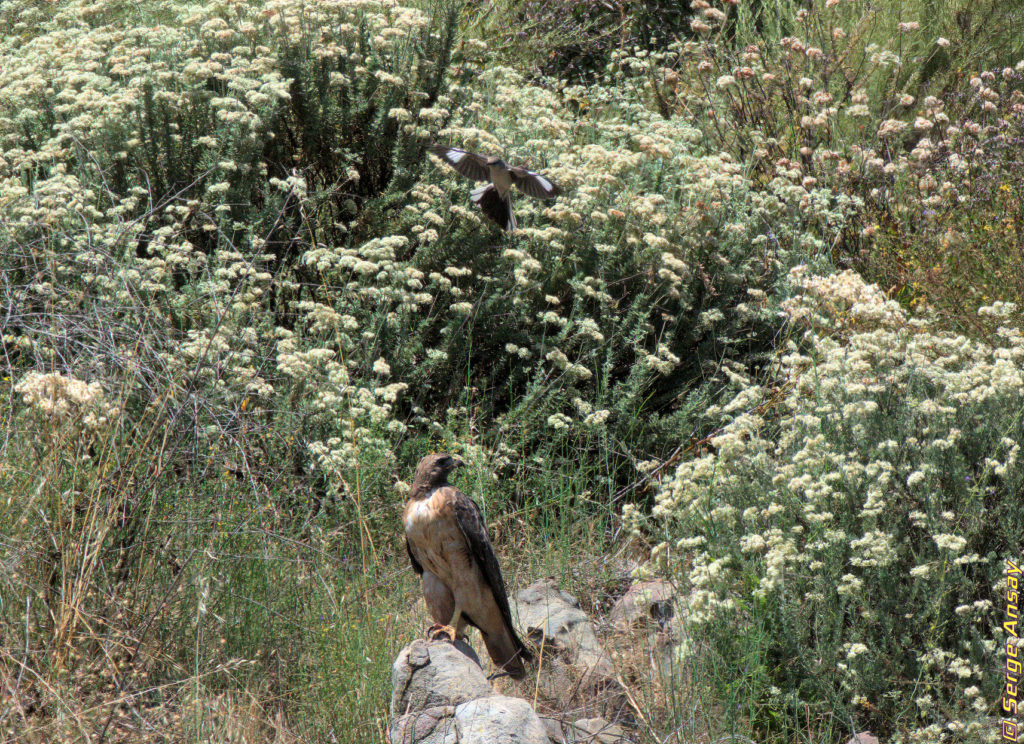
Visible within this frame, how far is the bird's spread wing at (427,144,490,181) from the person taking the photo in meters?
5.15

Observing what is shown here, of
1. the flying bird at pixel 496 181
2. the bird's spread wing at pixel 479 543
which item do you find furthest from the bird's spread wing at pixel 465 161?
the bird's spread wing at pixel 479 543

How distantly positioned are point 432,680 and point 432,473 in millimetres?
642

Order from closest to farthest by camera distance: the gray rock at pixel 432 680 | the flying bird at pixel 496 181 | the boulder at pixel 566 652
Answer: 1. the gray rock at pixel 432 680
2. the boulder at pixel 566 652
3. the flying bird at pixel 496 181

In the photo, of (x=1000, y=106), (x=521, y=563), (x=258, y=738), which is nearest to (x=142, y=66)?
(x=521, y=563)

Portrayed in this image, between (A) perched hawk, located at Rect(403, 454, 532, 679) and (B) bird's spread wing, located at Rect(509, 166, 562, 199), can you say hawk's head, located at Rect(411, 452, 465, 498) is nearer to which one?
(A) perched hawk, located at Rect(403, 454, 532, 679)

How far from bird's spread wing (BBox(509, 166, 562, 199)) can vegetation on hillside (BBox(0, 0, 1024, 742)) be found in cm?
19

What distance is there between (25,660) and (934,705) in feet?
8.52

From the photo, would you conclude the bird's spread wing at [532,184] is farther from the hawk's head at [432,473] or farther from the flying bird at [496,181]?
the hawk's head at [432,473]

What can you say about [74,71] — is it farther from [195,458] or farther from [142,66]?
[195,458]

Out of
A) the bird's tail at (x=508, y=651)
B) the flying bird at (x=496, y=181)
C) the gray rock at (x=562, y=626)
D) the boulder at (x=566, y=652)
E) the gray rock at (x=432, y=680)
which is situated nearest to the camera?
the gray rock at (x=432, y=680)

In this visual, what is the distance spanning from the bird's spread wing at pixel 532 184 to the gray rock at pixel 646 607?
1.99 metres

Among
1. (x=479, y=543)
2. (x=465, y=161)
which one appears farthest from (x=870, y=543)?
(x=465, y=161)

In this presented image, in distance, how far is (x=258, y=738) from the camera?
3.27m

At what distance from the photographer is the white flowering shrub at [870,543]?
314 cm
